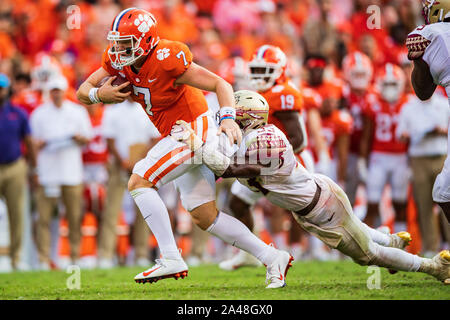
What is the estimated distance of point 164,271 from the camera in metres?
5.46

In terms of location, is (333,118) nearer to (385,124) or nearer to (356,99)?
(356,99)

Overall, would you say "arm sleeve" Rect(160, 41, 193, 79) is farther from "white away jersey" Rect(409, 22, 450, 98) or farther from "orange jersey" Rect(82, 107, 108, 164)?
"orange jersey" Rect(82, 107, 108, 164)

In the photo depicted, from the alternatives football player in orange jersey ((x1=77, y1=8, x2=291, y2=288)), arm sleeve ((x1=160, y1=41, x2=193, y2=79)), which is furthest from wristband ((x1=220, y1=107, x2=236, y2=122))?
arm sleeve ((x1=160, y1=41, x2=193, y2=79))

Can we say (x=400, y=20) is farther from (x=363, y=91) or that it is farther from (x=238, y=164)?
(x=238, y=164)

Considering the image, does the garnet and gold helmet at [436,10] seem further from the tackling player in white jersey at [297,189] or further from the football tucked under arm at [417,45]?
the tackling player in white jersey at [297,189]

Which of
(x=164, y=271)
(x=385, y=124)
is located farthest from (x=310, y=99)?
(x=164, y=271)

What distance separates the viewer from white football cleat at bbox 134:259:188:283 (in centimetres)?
546

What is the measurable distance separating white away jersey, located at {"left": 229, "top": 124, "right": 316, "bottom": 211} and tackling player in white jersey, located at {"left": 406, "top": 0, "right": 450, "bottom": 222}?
0.88 m

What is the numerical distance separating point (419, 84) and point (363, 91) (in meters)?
4.55

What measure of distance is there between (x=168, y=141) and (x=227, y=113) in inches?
22.2
